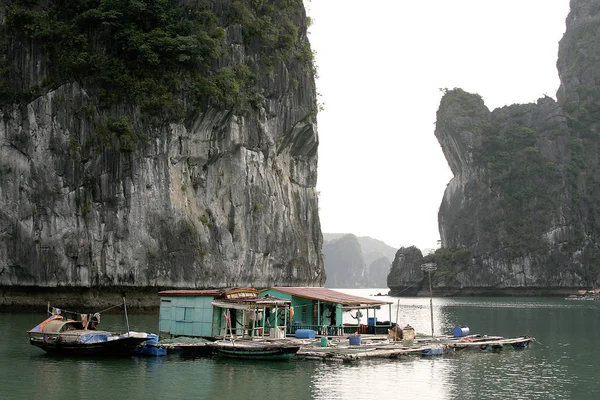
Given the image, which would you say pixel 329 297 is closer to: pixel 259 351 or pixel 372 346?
pixel 372 346

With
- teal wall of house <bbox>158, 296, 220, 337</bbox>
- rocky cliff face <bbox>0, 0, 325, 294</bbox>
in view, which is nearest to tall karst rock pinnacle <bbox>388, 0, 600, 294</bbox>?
rocky cliff face <bbox>0, 0, 325, 294</bbox>

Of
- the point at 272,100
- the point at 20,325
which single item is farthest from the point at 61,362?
the point at 272,100

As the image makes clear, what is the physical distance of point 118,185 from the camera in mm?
52750

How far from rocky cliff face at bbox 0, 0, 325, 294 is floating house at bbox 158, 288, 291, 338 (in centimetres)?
2013

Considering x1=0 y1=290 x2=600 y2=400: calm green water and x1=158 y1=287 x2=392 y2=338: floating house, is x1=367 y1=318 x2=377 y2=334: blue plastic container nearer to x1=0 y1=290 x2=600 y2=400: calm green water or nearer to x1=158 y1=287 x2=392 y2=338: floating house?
x1=158 y1=287 x2=392 y2=338: floating house

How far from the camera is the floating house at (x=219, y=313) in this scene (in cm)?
3162

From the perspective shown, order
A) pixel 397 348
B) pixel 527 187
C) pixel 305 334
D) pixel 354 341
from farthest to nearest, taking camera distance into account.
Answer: pixel 527 187
pixel 305 334
pixel 354 341
pixel 397 348

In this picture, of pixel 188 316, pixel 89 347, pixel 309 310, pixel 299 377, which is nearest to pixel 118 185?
pixel 309 310

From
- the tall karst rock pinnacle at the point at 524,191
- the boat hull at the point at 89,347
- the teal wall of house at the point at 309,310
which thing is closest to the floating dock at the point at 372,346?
the boat hull at the point at 89,347

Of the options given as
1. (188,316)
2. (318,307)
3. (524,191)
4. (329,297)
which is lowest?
(188,316)

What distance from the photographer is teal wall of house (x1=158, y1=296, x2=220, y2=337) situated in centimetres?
3212

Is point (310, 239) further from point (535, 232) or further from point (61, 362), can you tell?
point (535, 232)

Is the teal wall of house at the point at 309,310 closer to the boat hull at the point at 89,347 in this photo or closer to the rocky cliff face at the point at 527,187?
the boat hull at the point at 89,347

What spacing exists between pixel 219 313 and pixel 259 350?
514 centimetres
